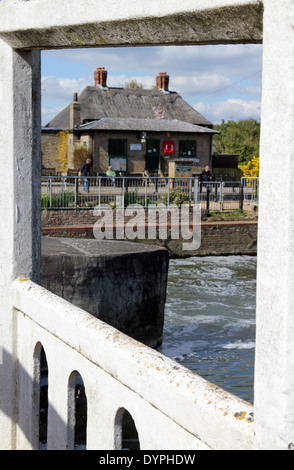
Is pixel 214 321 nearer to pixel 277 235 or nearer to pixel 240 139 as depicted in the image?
pixel 277 235

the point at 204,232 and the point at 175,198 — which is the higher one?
the point at 175,198

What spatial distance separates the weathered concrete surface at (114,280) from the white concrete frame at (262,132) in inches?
170

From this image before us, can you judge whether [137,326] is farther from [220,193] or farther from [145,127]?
[145,127]

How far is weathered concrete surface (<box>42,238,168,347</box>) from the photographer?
8039 millimetres

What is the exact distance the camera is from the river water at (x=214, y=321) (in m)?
9.71

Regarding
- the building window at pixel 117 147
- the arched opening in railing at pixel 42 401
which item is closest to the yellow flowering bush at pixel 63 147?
the building window at pixel 117 147

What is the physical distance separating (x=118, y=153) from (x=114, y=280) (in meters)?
27.6

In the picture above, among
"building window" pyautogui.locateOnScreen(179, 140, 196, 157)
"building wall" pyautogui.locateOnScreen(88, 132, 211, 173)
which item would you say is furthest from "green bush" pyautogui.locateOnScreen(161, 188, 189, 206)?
"building window" pyautogui.locateOnScreen(179, 140, 196, 157)

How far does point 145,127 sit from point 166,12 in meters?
34.2

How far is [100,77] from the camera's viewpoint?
41.0 m

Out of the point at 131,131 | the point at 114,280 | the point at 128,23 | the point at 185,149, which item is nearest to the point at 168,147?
the point at 185,149

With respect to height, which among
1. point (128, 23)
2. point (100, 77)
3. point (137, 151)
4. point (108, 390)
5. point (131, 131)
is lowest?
point (108, 390)

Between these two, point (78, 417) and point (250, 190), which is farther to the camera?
point (250, 190)

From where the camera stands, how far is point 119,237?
19969 millimetres
